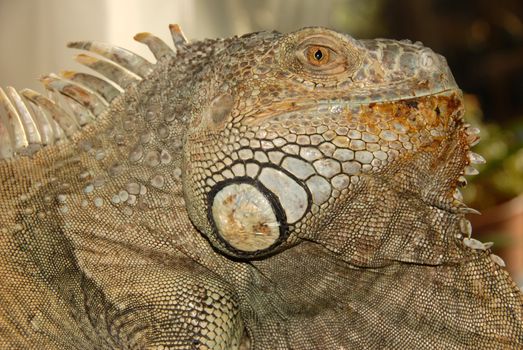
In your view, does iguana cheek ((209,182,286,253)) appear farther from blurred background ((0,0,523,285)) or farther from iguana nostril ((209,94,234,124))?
blurred background ((0,0,523,285))

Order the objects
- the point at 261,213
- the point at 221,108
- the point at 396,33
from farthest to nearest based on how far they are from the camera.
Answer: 1. the point at 396,33
2. the point at 221,108
3. the point at 261,213

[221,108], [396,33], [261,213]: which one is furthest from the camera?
[396,33]

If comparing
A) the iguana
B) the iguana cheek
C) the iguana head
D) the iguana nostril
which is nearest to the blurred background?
the iguana

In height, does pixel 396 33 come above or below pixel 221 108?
above

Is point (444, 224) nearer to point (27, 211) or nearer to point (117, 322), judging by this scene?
point (117, 322)

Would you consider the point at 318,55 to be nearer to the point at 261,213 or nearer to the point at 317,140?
the point at 317,140

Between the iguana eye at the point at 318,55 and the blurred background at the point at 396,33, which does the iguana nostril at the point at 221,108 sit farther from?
the blurred background at the point at 396,33

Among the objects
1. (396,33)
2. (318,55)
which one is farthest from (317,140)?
(396,33)

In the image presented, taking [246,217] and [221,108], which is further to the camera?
[221,108]
